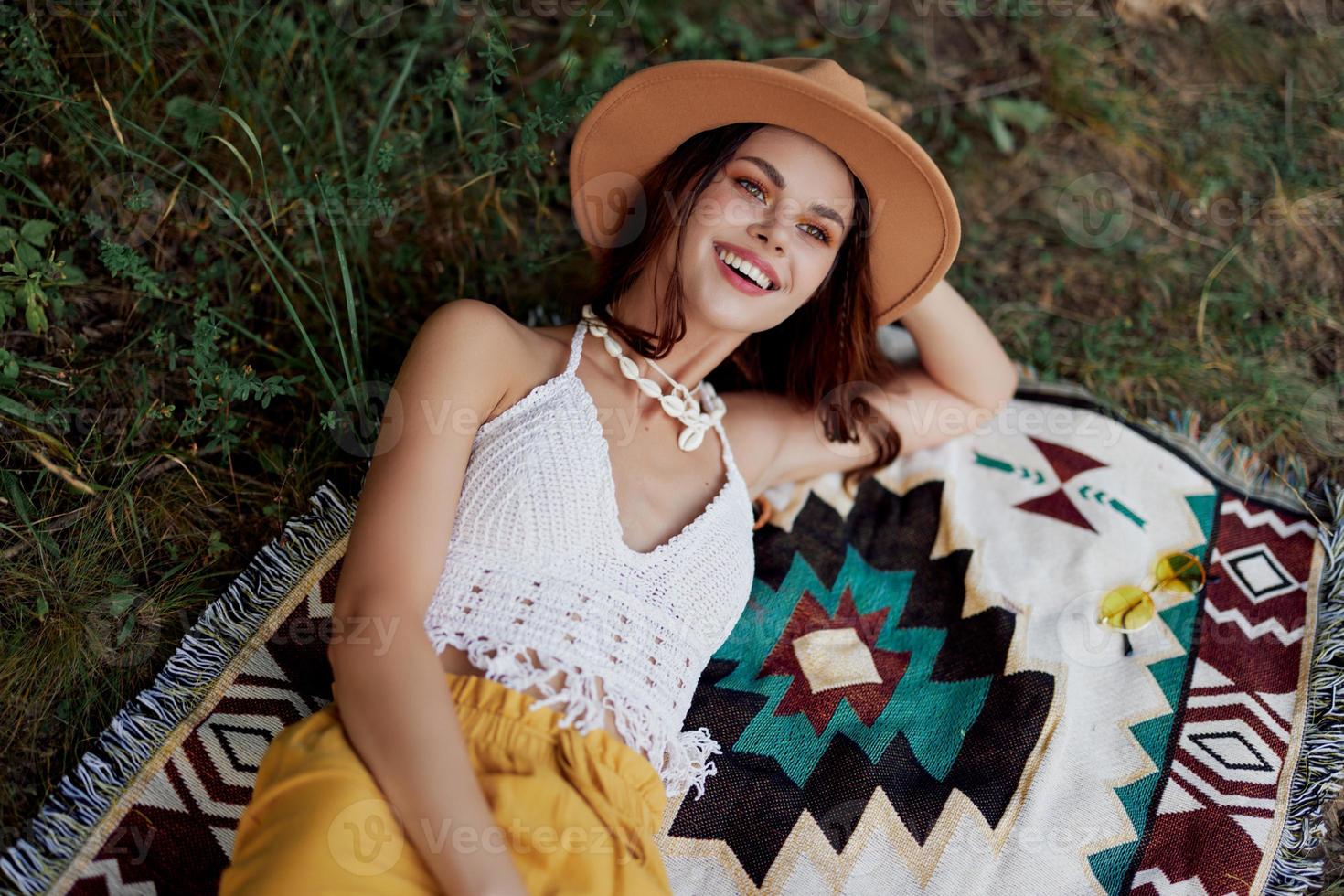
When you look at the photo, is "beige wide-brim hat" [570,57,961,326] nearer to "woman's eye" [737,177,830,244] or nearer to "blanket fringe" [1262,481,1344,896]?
"woman's eye" [737,177,830,244]

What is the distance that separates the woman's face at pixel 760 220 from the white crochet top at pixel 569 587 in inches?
14.8

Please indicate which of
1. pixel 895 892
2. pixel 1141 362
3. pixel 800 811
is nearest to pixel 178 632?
pixel 800 811

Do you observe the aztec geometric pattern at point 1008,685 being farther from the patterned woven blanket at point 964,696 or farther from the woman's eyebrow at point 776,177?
the woman's eyebrow at point 776,177

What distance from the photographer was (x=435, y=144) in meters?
3.12

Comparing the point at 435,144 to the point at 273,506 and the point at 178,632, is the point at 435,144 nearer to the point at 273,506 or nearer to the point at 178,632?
the point at 273,506

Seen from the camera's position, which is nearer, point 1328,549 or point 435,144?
point 1328,549

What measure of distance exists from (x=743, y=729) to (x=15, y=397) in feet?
6.21

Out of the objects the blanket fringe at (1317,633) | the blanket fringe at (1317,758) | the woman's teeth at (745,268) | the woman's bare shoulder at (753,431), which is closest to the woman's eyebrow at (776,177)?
the woman's teeth at (745,268)

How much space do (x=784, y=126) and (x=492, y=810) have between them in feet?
4.98

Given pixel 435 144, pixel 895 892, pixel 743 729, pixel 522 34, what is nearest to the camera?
pixel 895 892

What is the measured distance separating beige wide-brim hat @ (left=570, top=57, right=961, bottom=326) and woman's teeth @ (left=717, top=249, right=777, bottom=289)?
0.30 meters

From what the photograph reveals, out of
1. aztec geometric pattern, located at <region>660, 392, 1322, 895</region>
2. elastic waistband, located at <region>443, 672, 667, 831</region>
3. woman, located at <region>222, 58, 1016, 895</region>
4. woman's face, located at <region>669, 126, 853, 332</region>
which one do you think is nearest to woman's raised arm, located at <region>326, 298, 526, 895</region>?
woman, located at <region>222, 58, 1016, 895</region>

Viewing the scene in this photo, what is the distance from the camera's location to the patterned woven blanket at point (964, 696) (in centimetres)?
216

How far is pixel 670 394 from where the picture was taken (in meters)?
2.43
